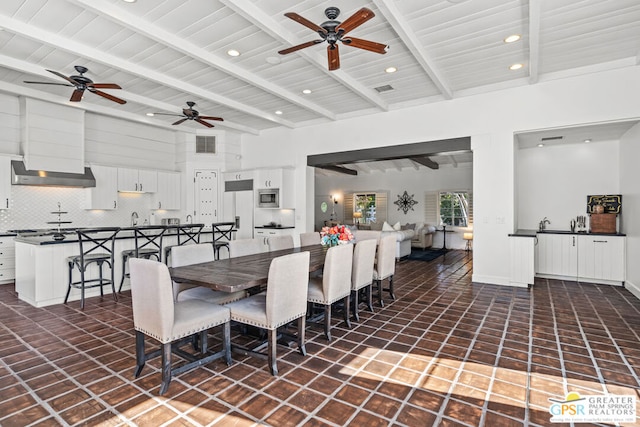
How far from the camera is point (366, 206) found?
1247 cm

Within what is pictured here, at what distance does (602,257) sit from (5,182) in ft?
31.9

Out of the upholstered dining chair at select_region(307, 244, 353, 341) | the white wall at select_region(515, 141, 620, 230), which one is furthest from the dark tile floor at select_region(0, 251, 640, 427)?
the white wall at select_region(515, 141, 620, 230)

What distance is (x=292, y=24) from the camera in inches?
139

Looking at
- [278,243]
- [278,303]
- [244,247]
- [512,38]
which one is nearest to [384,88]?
[512,38]

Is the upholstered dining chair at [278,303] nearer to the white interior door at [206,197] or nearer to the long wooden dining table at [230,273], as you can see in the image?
the long wooden dining table at [230,273]

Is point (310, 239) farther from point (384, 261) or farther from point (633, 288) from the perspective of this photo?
point (633, 288)

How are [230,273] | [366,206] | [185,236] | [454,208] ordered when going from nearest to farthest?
[230,273] → [185,236] → [454,208] → [366,206]

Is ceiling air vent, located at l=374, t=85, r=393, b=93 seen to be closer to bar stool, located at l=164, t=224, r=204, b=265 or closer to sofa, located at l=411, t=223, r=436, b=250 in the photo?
bar stool, located at l=164, t=224, r=204, b=265

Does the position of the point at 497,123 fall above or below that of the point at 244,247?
above

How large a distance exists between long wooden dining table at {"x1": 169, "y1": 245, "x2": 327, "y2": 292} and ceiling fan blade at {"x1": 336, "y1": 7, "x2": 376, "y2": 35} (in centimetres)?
215

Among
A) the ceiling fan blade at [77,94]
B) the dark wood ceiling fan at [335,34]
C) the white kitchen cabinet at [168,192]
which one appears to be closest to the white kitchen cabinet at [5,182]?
the ceiling fan blade at [77,94]

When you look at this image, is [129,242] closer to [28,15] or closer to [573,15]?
[28,15]

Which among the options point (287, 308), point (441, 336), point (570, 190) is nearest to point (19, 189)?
point (287, 308)

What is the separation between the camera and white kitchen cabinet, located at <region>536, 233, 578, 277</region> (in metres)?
5.50
